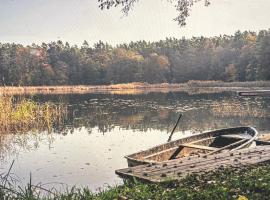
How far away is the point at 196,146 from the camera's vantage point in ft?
42.4

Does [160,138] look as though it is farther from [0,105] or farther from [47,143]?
[0,105]

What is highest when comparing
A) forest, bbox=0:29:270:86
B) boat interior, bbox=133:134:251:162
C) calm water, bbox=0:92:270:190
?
forest, bbox=0:29:270:86

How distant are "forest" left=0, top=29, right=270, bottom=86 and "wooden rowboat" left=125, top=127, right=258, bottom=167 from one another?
66.7 meters

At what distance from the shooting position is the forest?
89.5m

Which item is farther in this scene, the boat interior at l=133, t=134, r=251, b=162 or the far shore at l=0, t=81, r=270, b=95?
the far shore at l=0, t=81, r=270, b=95

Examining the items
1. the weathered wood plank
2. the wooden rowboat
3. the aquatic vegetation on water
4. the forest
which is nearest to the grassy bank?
the weathered wood plank

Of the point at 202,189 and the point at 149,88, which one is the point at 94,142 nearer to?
the point at 202,189

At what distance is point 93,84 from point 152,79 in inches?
606

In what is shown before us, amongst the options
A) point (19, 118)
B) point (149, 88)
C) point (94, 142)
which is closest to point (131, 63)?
point (149, 88)

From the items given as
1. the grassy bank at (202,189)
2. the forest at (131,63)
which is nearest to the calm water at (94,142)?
the grassy bank at (202,189)

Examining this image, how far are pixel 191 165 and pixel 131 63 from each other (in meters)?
93.9

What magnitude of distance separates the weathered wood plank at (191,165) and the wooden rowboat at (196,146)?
92cm

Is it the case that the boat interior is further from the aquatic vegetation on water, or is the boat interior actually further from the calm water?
the aquatic vegetation on water

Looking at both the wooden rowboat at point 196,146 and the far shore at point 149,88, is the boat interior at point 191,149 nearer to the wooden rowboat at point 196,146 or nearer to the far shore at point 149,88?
the wooden rowboat at point 196,146
